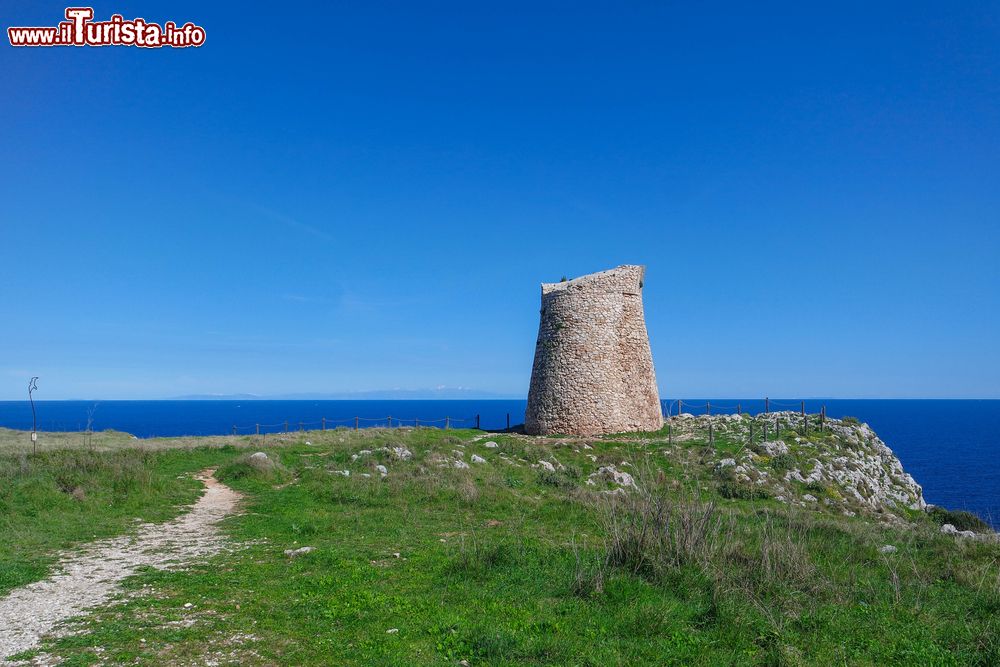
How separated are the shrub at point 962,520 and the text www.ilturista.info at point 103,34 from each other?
3005 centimetres

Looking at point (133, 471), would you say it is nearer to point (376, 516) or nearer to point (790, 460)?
point (376, 516)

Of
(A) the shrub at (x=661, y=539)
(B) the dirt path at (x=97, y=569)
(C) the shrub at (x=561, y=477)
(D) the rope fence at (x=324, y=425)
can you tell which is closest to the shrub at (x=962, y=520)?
(C) the shrub at (x=561, y=477)

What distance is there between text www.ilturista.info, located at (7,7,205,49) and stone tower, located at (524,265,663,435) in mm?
20091

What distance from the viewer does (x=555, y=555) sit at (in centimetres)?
1025

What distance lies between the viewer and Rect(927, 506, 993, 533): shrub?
19820mm

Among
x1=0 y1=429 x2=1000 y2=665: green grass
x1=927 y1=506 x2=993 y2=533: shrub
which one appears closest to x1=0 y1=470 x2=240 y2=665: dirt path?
x1=0 y1=429 x2=1000 y2=665: green grass

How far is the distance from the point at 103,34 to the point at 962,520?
107 ft

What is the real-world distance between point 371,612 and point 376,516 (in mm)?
6418

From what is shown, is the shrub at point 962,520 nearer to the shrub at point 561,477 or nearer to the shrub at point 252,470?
the shrub at point 561,477

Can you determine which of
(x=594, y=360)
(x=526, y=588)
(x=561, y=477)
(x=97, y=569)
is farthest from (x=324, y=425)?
(x=526, y=588)

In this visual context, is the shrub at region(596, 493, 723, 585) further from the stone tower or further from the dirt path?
the stone tower

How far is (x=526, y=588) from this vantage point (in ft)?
28.6

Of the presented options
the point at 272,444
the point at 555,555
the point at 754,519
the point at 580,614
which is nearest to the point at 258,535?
the point at 555,555

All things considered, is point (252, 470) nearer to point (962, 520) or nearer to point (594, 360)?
point (594, 360)
